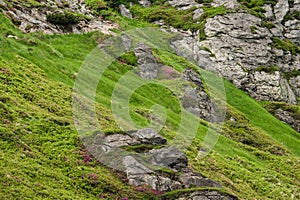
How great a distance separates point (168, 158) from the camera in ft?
104

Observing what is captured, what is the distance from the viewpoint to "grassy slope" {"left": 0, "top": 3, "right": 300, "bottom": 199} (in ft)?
88.8

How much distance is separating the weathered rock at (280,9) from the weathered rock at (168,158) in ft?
285

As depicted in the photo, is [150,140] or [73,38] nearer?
[150,140]

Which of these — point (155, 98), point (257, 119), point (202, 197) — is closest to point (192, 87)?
point (155, 98)

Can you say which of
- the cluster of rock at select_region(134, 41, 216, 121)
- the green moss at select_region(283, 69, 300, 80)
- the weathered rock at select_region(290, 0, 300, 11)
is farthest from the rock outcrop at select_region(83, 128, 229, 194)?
the weathered rock at select_region(290, 0, 300, 11)

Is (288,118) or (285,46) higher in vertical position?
(285,46)

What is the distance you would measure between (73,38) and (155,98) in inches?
744

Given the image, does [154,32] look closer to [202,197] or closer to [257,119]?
[257,119]

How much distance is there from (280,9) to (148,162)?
313 feet

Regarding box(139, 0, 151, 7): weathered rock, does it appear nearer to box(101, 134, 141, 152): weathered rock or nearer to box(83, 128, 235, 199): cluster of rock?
box(83, 128, 235, 199): cluster of rock

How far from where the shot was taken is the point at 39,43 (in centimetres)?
5322

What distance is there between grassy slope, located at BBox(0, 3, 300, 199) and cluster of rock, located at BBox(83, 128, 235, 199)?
1.29 meters

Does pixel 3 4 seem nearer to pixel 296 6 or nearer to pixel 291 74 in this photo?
pixel 291 74

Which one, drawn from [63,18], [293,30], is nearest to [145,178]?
[63,18]
